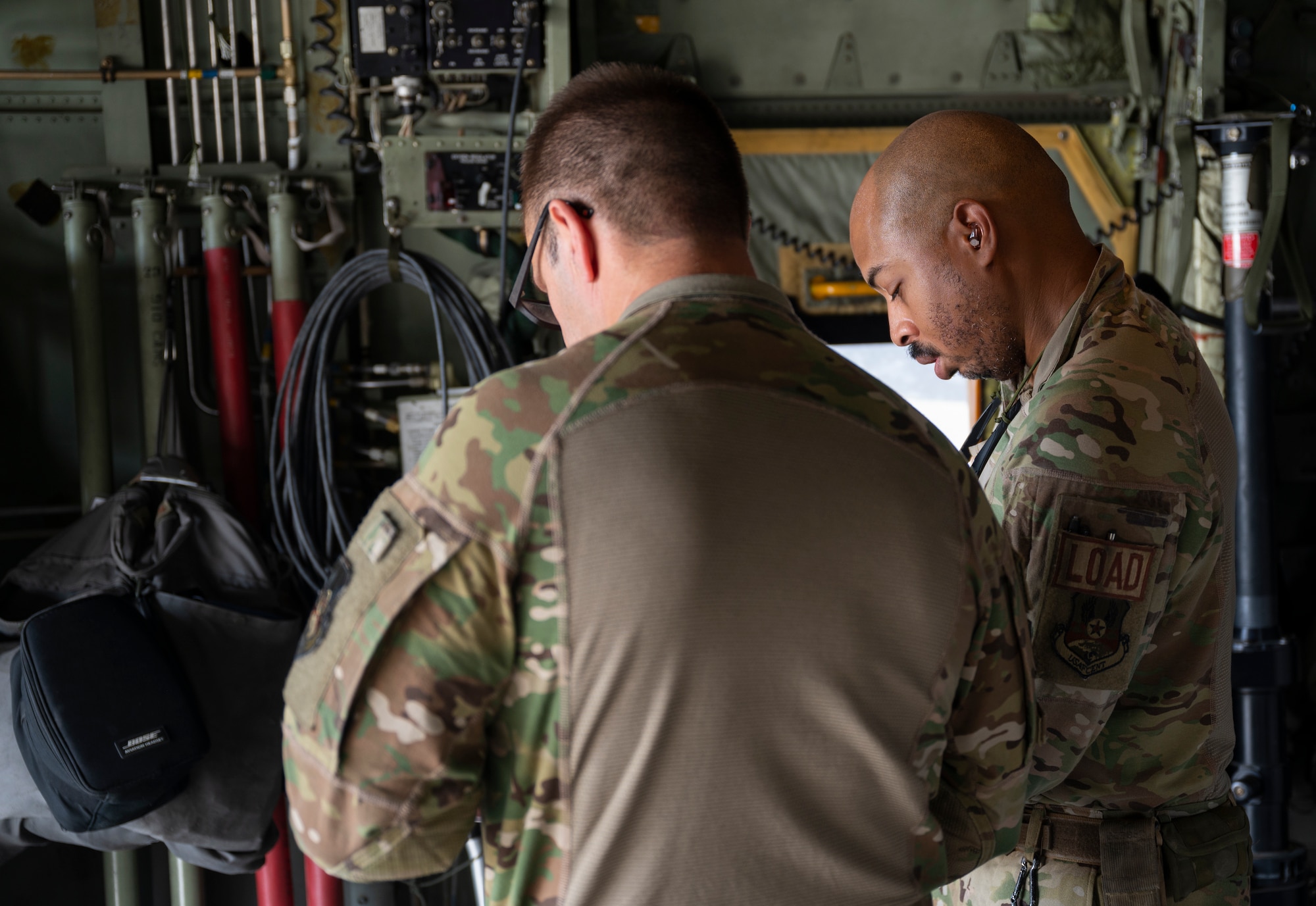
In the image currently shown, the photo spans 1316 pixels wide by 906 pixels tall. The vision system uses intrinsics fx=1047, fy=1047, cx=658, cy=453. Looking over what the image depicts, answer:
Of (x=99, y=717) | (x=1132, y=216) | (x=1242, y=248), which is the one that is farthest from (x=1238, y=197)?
(x=99, y=717)

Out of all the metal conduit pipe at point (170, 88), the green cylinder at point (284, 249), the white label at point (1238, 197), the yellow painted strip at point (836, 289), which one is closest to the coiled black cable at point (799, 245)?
the yellow painted strip at point (836, 289)

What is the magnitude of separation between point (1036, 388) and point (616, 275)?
2.50 feet

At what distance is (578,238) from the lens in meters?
1.00

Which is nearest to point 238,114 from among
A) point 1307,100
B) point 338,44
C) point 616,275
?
point 338,44

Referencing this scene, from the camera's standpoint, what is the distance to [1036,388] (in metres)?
1.49

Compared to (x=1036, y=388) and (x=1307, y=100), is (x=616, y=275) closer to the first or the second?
(x=1036, y=388)

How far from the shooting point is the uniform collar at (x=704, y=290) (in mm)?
933

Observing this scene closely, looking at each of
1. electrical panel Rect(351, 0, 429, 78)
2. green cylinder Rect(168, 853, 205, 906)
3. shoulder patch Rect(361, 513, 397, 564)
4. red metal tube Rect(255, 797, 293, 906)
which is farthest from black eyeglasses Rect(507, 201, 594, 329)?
green cylinder Rect(168, 853, 205, 906)

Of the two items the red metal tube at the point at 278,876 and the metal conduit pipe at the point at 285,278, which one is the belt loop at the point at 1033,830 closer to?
the red metal tube at the point at 278,876

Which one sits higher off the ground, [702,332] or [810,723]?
[702,332]

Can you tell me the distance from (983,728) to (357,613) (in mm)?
634

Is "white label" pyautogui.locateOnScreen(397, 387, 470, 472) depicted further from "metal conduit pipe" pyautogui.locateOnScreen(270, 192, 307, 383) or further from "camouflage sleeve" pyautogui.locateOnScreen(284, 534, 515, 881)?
"camouflage sleeve" pyautogui.locateOnScreen(284, 534, 515, 881)

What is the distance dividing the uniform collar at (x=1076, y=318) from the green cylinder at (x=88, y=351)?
8.28 ft

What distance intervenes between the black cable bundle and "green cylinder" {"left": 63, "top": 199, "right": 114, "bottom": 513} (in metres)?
0.49
